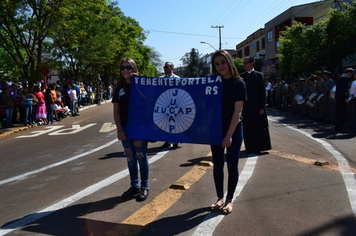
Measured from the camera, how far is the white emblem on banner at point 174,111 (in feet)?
14.6

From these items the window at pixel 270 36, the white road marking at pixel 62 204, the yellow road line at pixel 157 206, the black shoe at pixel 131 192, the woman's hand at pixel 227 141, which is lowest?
the white road marking at pixel 62 204

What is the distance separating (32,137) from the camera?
13.1 metres

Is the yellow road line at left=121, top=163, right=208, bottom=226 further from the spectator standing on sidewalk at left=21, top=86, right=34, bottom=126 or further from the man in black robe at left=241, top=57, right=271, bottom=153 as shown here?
the spectator standing on sidewalk at left=21, top=86, right=34, bottom=126

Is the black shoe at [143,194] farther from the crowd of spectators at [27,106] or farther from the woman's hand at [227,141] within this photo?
the crowd of spectators at [27,106]

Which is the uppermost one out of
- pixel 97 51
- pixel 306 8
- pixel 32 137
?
pixel 306 8

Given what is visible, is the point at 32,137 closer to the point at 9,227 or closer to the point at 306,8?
the point at 9,227

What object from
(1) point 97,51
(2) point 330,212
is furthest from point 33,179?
(1) point 97,51

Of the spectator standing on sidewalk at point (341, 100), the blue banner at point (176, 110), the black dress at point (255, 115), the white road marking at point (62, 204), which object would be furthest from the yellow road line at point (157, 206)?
the spectator standing on sidewalk at point (341, 100)

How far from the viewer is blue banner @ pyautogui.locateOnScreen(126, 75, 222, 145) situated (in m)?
4.28

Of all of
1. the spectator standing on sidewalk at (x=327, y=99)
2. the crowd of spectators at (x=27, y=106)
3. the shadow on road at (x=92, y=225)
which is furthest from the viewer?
the crowd of spectators at (x=27, y=106)

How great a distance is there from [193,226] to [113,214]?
1.10 m

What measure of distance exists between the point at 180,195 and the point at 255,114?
10.7 ft

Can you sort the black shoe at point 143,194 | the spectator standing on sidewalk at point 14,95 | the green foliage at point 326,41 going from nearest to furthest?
1. the black shoe at point 143,194
2. the spectator standing on sidewalk at point 14,95
3. the green foliage at point 326,41

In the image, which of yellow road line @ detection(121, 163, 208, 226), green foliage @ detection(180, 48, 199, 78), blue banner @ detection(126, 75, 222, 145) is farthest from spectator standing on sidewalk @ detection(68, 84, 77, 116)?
green foliage @ detection(180, 48, 199, 78)
